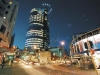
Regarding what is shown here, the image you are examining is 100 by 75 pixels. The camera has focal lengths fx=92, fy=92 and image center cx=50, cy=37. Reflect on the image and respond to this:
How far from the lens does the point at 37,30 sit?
497 ft

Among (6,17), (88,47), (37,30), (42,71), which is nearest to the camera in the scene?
(42,71)

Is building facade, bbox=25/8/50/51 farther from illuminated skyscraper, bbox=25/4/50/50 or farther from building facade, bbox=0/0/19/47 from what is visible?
building facade, bbox=0/0/19/47

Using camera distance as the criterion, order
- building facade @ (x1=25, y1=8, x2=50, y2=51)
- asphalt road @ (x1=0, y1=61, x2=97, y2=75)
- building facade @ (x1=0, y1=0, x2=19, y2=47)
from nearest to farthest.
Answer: asphalt road @ (x1=0, y1=61, x2=97, y2=75)
building facade @ (x1=0, y1=0, x2=19, y2=47)
building facade @ (x1=25, y1=8, x2=50, y2=51)

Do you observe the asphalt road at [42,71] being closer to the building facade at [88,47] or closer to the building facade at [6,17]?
the building facade at [88,47]

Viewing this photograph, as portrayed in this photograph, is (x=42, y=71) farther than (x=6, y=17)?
No

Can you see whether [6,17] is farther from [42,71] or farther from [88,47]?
[88,47]

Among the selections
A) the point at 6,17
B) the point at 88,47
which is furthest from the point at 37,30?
the point at 88,47

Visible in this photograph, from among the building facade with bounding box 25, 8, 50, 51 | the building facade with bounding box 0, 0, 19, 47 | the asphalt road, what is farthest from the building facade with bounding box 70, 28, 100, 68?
the building facade with bounding box 25, 8, 50, 51

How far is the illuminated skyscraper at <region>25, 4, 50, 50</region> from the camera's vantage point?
14495 cm

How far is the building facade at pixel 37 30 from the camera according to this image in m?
145

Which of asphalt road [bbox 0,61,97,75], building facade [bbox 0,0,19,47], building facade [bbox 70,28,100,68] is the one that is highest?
building facade [bbox 0,0,19,47]

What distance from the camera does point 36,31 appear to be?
149500 millimetres

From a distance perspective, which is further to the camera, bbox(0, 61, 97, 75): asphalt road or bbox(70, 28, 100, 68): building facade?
bbox(70, 28, 100, 68): building facade

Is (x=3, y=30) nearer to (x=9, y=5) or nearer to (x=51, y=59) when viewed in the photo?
(x=9, y=5)
